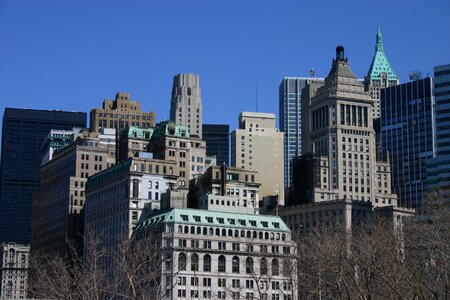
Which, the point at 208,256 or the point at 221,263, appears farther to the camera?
the point at 221,263

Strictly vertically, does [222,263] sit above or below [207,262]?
below

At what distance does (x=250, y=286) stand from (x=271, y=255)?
6995 millimetres

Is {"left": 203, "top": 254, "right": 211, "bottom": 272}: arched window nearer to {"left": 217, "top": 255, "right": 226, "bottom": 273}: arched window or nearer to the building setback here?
the building setback

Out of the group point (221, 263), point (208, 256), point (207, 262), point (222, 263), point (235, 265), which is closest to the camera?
point (207, 262)

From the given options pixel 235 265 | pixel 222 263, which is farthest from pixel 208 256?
pixel 235 265

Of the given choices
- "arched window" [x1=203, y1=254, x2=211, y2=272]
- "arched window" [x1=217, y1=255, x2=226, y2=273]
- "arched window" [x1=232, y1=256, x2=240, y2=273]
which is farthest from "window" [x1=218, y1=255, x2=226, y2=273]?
"arched window" [x1=203, y1=254, x2=211, y2=272]

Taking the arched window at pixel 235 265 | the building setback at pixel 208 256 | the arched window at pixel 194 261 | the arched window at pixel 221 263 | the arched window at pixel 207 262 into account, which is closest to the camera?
the building setback at pixel 208 256

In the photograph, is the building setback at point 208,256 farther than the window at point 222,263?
No

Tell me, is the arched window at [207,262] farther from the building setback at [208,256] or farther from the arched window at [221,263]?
the arched window at [221,263]

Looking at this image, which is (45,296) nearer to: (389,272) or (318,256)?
(318,256)

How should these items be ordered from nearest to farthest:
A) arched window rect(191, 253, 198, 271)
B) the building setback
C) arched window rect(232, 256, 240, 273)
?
the building setback < arched window rect(191, 253, 198, 271) < arched window rect(232, 256, 240, 273)

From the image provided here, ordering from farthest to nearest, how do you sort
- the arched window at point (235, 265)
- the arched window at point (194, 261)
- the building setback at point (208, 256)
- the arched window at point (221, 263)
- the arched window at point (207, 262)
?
the arched window at point (235, 265) → the arched window at point (221, 263) → the arched window at point (207, 262) → the arched window at point (194, 261) → the building setback at point (208, 256)

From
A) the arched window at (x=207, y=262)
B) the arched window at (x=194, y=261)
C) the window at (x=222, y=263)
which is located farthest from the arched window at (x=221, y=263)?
the arched window at (x=194, y=261)

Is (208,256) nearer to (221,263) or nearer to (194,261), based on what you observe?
(221,263)
